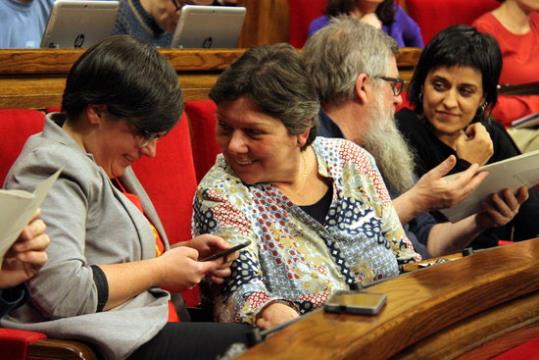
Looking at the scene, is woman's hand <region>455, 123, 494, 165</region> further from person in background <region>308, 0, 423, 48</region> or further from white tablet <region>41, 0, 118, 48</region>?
person in background <region>308, 0, 423, 48</region>

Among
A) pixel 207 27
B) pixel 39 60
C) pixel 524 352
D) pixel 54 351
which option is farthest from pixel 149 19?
pixel 524 352

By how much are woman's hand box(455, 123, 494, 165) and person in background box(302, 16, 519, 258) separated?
184 millimetres

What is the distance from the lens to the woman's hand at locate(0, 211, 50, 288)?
40.9 inches

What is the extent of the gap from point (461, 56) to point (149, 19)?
870 millimetres

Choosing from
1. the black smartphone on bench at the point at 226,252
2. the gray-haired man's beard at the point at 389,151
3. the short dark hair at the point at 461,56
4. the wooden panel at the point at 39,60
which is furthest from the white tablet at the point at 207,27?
the black smartphone on bench at the point at 226,252

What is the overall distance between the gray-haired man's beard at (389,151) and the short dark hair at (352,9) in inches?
42.8

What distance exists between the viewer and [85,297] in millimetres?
1188

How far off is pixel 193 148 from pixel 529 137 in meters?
0.88

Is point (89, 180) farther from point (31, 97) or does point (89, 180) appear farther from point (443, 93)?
point (443, 93)

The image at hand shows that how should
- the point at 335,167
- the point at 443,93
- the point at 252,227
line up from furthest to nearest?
the point at 443,93, the point at 335,167, the point at 252,227

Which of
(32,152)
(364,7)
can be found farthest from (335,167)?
(364,7)

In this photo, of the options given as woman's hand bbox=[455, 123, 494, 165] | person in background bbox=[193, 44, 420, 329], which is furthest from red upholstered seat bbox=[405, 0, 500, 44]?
person in background bbox=[193, 44, 420, 329]

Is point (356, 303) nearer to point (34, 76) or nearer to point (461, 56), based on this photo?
point (34, 76)

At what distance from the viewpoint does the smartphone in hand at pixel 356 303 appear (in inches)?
38.8
